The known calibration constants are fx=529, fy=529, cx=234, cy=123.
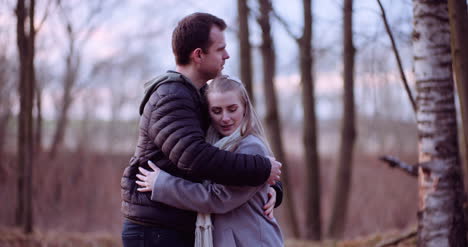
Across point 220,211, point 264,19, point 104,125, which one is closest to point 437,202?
point 220,211

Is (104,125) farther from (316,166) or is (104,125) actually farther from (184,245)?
(184,245)

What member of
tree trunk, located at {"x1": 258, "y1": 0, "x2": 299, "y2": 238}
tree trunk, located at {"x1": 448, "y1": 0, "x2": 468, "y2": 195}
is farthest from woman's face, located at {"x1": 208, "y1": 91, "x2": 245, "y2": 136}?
tree trunk, located at {"x1": 258, "y1": 0, "x2": 299, "y2": 238}

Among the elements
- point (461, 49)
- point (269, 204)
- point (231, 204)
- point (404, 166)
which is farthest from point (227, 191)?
point (404, 166)

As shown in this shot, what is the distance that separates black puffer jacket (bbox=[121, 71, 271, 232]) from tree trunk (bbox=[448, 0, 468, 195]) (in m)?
1.23

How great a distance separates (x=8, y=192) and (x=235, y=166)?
7320 mm

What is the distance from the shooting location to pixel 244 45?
298 inches

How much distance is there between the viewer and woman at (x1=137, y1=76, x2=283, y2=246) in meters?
2.31

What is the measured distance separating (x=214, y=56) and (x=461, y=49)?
1386mm

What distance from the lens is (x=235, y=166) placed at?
7.35 feet

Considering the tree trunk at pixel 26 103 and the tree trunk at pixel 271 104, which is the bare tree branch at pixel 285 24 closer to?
the tree trunk at pixel 271 104

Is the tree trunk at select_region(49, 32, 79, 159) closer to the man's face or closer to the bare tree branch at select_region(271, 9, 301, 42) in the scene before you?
the bare tree branch at select_region(271, 9, 301, 42)

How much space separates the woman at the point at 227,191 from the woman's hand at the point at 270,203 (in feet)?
0.07

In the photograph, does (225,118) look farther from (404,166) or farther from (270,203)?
(404,166)

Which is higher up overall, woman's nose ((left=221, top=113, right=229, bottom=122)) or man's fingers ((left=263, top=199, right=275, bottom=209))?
woman's nose ((left=221, top=113, right=229, bottom=122))
